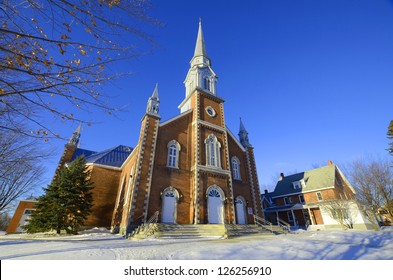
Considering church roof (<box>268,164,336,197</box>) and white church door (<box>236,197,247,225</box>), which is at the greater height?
church roof (<box>268,164,336,197</box>)

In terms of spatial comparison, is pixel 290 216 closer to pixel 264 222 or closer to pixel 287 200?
pixel 287 200

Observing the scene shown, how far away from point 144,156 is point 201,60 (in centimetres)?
1792

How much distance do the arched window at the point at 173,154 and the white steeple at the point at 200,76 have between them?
726 cm

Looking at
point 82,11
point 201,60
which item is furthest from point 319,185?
point 82,11

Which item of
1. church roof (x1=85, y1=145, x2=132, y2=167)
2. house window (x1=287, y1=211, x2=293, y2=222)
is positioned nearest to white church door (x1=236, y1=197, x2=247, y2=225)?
church roof (x1=85, y1=145, x2=132, y2=167)

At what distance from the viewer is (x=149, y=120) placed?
19.3m

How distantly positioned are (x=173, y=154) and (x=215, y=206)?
6.42 m

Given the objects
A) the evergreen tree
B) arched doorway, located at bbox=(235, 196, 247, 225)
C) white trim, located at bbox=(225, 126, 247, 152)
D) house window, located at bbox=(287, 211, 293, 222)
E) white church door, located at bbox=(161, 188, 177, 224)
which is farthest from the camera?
house window, located at bbox=(287, 211, 293, 222)

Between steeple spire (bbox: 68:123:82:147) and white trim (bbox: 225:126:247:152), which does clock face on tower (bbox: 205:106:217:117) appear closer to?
white trim (bbox: 225:126:247:152)

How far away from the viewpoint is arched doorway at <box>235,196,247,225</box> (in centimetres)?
2041

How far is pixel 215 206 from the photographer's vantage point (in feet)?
61.5

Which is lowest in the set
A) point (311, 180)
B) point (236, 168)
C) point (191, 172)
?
point (191, 172)

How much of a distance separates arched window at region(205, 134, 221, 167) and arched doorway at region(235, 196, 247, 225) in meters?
4.48

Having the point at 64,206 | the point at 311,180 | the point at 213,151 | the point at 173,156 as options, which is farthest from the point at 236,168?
the point at 311,180
